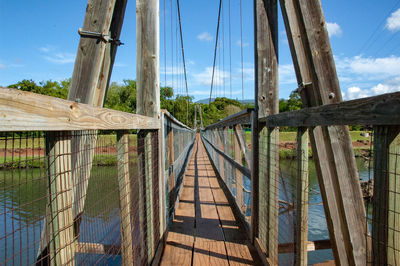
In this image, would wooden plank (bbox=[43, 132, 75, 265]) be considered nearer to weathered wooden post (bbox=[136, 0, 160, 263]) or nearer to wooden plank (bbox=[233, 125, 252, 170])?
weathered wooden post (bbox=[136, 0, 160, 263])

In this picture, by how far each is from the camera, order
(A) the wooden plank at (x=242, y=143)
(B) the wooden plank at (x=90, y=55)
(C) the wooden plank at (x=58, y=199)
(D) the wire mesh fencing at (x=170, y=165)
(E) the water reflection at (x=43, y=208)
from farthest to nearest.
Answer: (A) the wooden plank at (x=242, y=143) < (D) the wire mesh fencing at (x=170, y=165) < (B) the wooden plank at (x=90, y=55) < (C) the wooden plank at (x=58, y=199) < (E) the water reflection at (x=43, y=208)

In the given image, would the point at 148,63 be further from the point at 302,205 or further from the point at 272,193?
the point at 302,205

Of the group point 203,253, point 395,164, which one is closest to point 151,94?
point 203,253

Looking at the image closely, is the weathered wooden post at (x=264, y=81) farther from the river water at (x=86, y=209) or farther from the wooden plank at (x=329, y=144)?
the wooden plank at (x=329, y=144)

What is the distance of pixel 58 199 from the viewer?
2.68 feet

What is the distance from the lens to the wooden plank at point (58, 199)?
0.80m

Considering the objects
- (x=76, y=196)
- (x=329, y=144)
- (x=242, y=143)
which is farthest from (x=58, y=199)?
(x=242, y=143)

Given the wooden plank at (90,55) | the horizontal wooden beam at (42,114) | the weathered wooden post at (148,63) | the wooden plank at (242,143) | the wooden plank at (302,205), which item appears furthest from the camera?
the wooden plank at (242,143)

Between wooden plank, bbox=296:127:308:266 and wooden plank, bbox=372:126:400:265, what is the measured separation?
490 mm

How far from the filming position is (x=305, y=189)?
140cm

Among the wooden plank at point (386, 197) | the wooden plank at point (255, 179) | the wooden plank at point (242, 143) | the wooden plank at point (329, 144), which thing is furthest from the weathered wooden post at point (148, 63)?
the wooden plank at point (386, 197)

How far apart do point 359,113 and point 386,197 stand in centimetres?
30

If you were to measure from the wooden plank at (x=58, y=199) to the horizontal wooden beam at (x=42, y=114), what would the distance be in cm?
7

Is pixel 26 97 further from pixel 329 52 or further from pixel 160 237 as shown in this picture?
pixel 160 237
